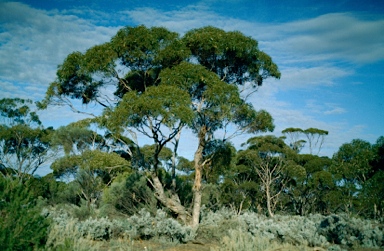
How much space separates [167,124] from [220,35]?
4.60 meters

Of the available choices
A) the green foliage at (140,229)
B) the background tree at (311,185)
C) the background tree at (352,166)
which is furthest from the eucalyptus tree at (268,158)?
the green foliage at (140,229)

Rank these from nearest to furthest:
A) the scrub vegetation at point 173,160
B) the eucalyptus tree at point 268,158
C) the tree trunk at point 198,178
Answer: the scrub vegetation at point 173,160 < the tree trunk at point 198,178 < the eucalyptus tree at point 268,158

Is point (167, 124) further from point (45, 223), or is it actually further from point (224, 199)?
point (224, 199)

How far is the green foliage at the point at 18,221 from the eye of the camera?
4.42m

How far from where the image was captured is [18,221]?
4.61 meters

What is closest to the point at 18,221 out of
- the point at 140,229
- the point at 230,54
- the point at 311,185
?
the point at 140,229

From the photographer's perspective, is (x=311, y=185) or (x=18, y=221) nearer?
(x=18, y=221)

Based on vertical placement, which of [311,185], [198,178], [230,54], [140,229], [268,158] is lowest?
[140,229]

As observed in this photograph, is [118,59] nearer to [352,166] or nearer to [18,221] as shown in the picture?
[18,221]

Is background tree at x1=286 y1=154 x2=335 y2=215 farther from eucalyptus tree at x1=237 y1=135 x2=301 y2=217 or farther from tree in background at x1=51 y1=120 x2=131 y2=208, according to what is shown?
tree in background at x1=51 y1=120 x2=131 y2=208

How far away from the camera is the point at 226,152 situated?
16000mm

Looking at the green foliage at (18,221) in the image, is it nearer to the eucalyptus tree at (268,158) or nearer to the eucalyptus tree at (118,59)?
the eucalyptus tree at (118,59)

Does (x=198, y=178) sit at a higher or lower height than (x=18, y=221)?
higher

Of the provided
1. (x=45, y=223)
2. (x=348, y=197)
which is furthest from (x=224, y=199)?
(x=45, y=223)
